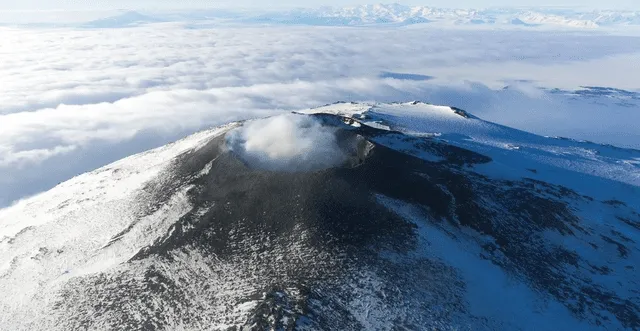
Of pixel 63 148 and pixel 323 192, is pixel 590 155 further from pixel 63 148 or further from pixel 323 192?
pixel 63 148

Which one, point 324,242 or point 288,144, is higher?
point 288,144

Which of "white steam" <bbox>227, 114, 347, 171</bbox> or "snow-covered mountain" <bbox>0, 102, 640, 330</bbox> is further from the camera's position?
"white steam" <bbox>227, 114, 347, 171</bbox>

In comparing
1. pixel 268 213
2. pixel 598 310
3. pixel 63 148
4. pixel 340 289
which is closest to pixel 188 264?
pixel 268 213

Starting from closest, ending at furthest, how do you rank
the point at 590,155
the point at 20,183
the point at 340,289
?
the point at 340,289
the point at 590,155
the point at 20,183

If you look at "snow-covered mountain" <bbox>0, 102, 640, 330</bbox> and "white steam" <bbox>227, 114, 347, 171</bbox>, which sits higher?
"white steam" <bbox>227, 114, 347, 171</bbox>
